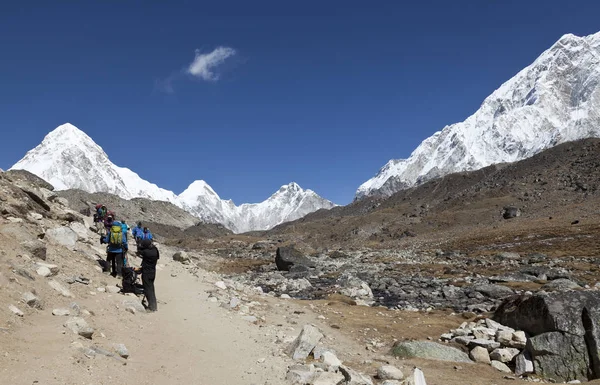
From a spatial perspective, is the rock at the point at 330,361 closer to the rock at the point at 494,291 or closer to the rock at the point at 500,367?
the rock at the point at 500,367

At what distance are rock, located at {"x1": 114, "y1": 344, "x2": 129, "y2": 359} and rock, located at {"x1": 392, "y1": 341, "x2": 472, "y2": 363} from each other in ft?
28.8

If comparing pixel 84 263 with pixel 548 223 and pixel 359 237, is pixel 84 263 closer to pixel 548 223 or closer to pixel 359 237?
pixel 548 223

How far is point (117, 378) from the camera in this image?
26.9 feet

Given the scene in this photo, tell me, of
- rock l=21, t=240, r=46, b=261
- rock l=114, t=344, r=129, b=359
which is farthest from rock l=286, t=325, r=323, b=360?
rock l=21, t=240, r=46, b=261

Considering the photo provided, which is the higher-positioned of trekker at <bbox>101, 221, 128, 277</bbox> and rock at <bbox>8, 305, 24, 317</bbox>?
trekker at <bbox>101, 221, 128, 277</bbox>

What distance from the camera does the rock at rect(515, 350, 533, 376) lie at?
43.1ft

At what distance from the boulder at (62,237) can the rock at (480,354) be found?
1558cm

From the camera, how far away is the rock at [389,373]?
11478 mm

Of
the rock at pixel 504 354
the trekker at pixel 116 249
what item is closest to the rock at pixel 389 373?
the rock at pixel 504 354

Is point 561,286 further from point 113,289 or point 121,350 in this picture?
→ point 121,350

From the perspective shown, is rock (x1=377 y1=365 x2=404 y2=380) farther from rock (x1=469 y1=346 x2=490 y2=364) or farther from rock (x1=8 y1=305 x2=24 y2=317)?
rock (x1=8 y1=305 x2=24 y2=317)

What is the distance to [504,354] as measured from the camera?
1416 centimetres

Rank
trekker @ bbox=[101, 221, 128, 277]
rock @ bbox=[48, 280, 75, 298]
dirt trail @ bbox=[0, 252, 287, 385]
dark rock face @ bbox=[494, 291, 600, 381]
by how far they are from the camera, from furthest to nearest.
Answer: trekker @ bbox=[101, 221, 128, 277], dark rock face @ bbox=[494, 291, 600, 381], rock @ bbox=[48, 280, 75, 298], dirt trail @ bbox=[0, 252, 287, 385]

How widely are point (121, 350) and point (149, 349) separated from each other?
41.0 inches
